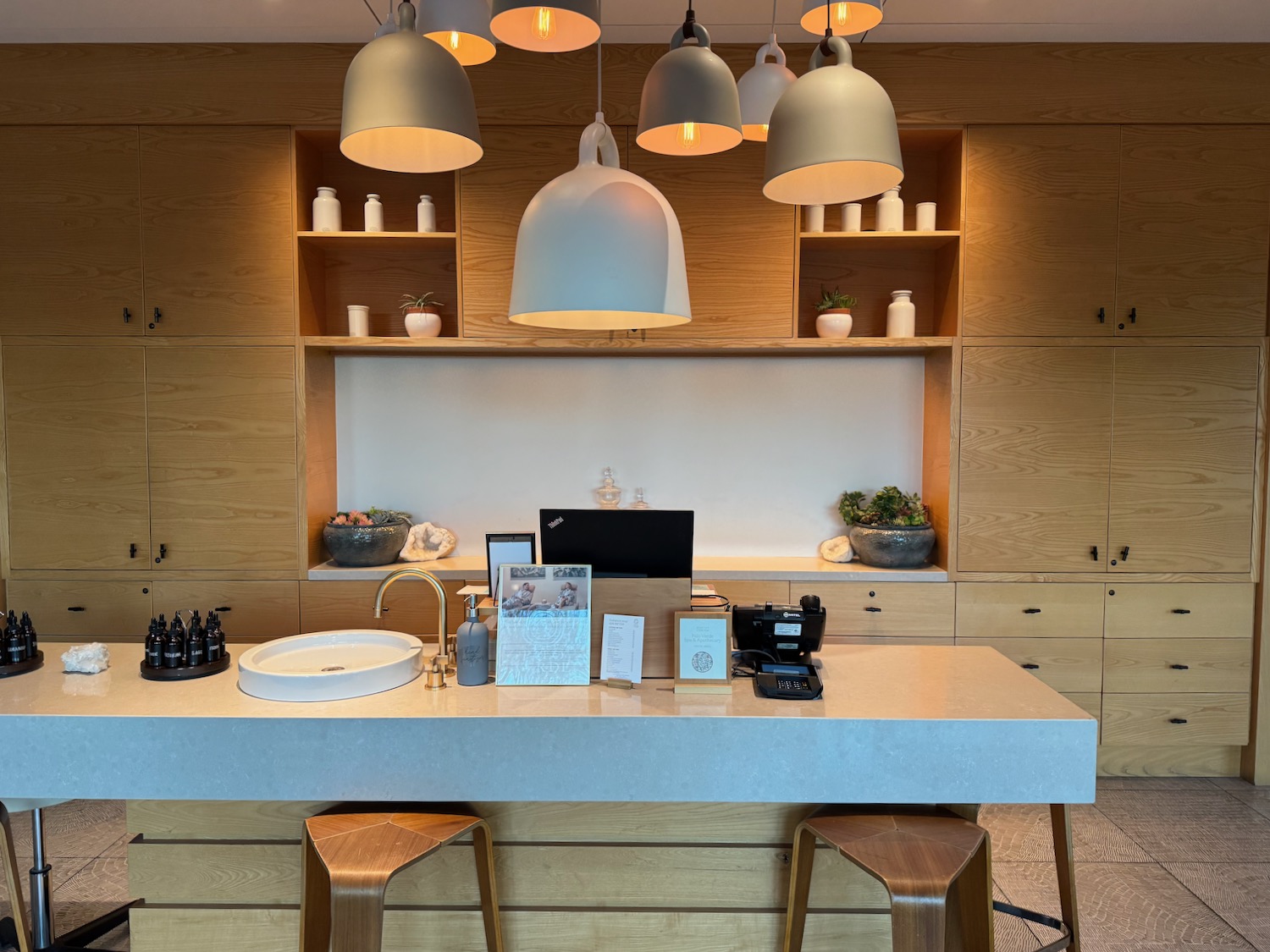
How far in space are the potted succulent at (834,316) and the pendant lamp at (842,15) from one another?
166 centimetres

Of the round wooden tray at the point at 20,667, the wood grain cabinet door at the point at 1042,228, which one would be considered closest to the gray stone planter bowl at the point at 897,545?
the wood grain cabinet door at the point at 1042,228

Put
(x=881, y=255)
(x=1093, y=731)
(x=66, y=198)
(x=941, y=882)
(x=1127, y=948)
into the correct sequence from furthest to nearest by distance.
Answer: (x=881, y=255), (x=66, y=198), (x=1127, y=948), (x=1093, y=731), (x=941, y=882)

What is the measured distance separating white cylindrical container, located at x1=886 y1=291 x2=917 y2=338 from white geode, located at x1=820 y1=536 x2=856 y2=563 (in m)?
0.87

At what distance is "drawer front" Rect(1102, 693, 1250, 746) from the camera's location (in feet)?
11.0

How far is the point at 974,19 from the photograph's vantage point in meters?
3.07

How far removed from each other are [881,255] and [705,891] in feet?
8.94

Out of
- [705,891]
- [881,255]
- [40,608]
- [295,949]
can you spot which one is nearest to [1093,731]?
[705,891]

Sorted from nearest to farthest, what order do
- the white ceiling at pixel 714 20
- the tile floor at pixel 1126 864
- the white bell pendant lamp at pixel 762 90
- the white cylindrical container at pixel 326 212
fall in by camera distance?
1. the white bell pendant lamp at pixel 762 90
2. the tile floor at pixel 1126 864
3. the white ceiling at pixel 714 20
4. the white cylindrical container at pixel 326 212

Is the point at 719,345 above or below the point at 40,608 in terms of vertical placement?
above

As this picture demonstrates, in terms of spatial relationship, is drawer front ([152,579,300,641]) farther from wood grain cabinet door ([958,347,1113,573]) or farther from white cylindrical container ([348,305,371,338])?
wood grain cabinet door ([958,347,1113,573])

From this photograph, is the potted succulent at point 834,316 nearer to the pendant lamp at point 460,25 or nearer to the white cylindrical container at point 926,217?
the white cylindrical container at point 926,217

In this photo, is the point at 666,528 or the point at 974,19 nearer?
the point at 666,528

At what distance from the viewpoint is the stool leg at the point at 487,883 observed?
1.74 meters

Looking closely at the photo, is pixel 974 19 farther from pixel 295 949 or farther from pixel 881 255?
pixel 295 949
